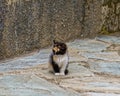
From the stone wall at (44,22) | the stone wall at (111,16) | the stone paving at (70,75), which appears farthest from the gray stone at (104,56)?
the stone wall at (111,16)

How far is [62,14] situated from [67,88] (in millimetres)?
3000

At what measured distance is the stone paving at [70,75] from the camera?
455 centimetres

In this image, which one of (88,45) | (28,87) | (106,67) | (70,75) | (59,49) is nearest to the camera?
(28,87)

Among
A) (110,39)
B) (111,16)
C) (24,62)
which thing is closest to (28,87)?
(24,62)

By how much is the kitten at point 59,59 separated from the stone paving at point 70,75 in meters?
0.10

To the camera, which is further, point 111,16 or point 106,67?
point 111,16

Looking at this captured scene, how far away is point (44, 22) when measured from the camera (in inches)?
276

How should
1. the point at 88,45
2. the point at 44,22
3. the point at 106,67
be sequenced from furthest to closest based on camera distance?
the point at 88,45 < the point at 44,22 < the point at 106,67

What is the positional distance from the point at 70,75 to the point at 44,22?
6.14ft

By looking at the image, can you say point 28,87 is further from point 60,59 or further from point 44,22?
point 44,22

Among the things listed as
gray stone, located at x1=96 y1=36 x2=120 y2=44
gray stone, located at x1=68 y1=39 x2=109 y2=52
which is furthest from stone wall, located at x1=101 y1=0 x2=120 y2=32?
gray stone, located at x1=68 y1=39 x2=109 y2=52

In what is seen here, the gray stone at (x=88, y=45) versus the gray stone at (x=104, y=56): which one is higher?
the gray stone at (x=104, y=56)

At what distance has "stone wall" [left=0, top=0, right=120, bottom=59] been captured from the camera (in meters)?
6.14

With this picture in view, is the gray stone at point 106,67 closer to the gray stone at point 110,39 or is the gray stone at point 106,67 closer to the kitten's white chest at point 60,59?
the kitten's white chest at point 60,59
